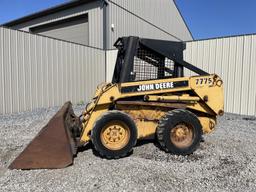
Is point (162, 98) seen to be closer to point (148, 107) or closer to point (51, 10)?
point (148, 107)

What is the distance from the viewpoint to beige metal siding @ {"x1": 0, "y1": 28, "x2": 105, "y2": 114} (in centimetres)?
879

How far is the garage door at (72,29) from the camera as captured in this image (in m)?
14.7

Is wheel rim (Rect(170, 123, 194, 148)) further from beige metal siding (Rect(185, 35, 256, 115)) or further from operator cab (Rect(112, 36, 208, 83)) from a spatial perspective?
beige metal siding (Rect(185, 35, 256, 115))

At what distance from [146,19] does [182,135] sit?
47.2 ft

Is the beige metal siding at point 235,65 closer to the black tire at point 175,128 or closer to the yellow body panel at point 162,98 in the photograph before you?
the yellow body panel at point 162,98

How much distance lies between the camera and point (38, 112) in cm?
917

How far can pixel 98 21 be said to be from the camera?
13.8 m

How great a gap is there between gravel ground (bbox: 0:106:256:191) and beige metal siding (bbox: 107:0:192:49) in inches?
390

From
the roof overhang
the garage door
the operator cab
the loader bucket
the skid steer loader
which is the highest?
the roof overhang

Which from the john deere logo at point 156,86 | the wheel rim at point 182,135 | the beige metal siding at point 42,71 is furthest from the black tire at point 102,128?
the beige metal siding at point 42,71

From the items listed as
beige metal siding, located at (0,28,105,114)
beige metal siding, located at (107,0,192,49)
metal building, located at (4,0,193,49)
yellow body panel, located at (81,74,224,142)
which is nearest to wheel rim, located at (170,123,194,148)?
yellow body panel, located at (81,74,224,142)

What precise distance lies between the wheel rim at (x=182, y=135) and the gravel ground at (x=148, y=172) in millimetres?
250

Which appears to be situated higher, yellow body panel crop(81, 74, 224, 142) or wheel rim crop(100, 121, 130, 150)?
yellow body panel crop(81, 74, 224, 142)

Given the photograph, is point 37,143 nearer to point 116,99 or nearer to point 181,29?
point 116,99
